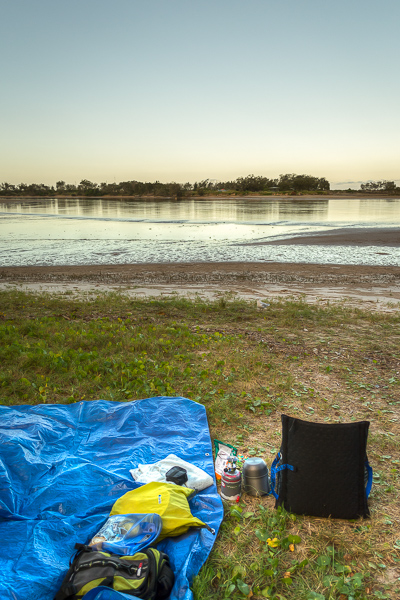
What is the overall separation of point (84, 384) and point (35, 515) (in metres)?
2.69

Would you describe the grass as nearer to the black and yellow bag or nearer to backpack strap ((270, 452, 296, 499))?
backpack strap ((270, 452, 296, 499))

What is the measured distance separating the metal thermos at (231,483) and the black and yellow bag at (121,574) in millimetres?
1017

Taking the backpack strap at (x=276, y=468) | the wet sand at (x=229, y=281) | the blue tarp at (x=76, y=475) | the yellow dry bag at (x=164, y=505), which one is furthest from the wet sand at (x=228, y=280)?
the yellow dry bag at (x=164, y=505)

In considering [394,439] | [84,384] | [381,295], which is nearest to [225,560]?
[394,439]

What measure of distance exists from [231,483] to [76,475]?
1.54 m

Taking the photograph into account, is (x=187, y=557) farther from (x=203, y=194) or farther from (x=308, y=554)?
(x=203, y=194)

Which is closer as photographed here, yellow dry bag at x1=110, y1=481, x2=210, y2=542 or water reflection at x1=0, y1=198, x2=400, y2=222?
yellow dry bag at x1=110, y1=481, x2=210, y2=542

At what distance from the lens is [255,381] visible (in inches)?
243

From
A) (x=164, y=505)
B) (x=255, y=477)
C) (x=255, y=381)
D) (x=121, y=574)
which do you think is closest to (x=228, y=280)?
(x=255, y=381)

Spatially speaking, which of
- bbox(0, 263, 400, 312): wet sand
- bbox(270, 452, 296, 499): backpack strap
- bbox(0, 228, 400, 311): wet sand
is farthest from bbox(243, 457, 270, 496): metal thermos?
bbox(0, 228, 400, 311): wet sand

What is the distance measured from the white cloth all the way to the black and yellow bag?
98 centimetres

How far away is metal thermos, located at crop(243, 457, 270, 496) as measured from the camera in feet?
12.4

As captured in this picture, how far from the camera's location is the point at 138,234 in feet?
110

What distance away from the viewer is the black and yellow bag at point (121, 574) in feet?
8.45
